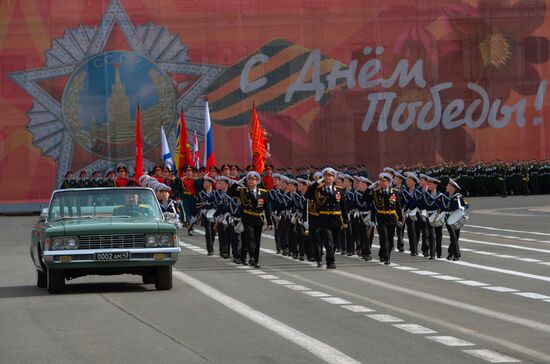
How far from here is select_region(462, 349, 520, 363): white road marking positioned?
1039cm

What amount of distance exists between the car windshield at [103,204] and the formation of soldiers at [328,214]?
4.62 m

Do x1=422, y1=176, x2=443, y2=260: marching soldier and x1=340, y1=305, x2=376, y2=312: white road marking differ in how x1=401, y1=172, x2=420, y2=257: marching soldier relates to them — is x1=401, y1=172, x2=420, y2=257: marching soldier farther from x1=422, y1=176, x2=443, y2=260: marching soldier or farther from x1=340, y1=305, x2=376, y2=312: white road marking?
x1=340, y1=305, x2=376, y2=312: white road marking

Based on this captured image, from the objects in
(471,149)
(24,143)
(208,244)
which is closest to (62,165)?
(24,143)

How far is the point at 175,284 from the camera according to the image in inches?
750

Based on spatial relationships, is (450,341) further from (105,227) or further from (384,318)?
(105,227)

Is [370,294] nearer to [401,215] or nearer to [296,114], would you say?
[401,215]

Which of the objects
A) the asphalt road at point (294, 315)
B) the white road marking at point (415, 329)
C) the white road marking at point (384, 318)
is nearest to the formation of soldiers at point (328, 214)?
the asphalt road at point (294, 315)

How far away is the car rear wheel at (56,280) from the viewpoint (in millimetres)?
17500

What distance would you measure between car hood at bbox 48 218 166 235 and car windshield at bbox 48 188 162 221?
573mm

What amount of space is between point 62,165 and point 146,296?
1925 inches

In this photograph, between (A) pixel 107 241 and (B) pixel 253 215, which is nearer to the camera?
(A) pixel 107 241

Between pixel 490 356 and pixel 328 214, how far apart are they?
40.1 ft

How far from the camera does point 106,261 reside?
17.1 m

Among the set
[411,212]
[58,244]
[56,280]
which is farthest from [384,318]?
[411,212]
